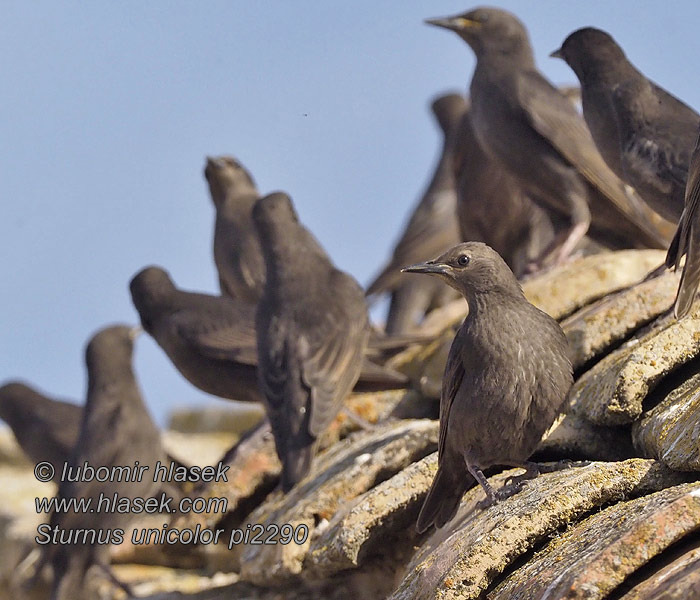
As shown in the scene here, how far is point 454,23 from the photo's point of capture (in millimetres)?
9047

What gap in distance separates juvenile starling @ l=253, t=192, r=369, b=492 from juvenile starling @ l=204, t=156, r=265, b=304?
1.23m

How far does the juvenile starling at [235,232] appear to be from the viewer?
9562 millimetres

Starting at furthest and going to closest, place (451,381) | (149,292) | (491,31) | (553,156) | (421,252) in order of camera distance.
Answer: (421,252) → (149,292) → (491,31) → (553,156) → (451,381)

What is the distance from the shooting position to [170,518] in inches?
291

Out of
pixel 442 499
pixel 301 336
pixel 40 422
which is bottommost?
pixel 40 422

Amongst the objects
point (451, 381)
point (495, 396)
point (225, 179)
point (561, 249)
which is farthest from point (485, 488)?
point (225, 179)

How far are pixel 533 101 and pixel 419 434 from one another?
11.0ft

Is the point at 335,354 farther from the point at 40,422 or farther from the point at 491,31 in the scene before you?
the point at 40,422

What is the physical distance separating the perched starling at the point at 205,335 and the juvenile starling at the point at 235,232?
594 mm

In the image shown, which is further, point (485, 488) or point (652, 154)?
point (652, 154)

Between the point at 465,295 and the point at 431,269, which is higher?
the point at 431,269

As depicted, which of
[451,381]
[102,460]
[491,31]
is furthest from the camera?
[491,31]
